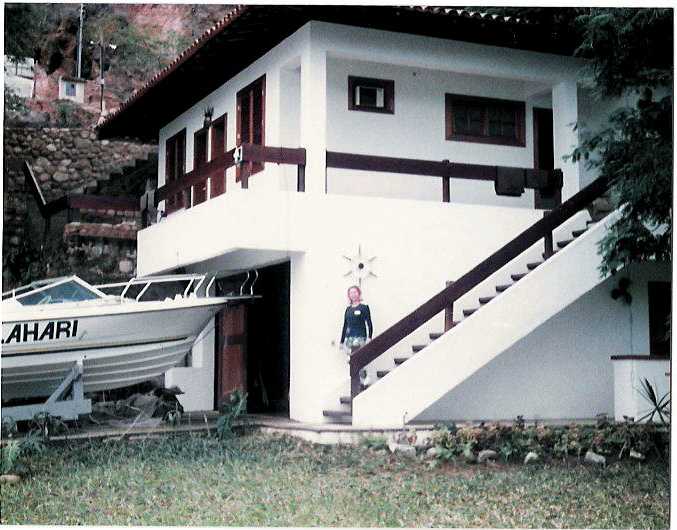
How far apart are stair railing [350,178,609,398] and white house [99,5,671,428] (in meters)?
0.02

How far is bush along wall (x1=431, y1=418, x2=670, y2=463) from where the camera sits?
10789mm

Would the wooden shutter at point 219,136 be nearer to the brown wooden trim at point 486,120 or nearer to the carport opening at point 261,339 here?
the carport opening at point 261,339

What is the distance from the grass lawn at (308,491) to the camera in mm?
9711

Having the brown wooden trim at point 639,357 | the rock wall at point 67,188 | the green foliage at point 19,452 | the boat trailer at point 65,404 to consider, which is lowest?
the green foliage at point 19,452

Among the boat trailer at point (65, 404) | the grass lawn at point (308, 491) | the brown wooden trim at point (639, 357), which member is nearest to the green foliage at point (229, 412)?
the grass lawn at point (308, 491)

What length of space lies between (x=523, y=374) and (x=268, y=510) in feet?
11.8

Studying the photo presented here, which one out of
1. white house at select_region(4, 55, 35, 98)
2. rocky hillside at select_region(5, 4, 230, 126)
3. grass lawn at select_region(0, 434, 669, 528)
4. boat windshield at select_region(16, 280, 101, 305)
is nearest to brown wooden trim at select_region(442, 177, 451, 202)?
rocky hillside at select_region(5, 4, 230, 126)

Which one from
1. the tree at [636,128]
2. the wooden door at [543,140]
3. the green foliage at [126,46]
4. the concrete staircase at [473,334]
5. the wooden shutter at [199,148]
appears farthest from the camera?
the wooden shutter at [199,148]

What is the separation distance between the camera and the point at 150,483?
10141mm

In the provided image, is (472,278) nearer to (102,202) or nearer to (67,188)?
(102,202)

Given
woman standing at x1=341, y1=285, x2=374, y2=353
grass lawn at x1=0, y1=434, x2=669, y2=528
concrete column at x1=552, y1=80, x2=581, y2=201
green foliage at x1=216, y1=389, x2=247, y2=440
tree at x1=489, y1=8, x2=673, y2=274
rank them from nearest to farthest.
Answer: grass lawn at x1=0, y1=434, x2=669, y2=528 < tree at x1=489, y1=8, x2=673, y2=274 < green foliage at x1=216, y1=389, x2=247, y2=440 < woman standing at x1=341, y1=285, x2=374, y2=353 < concrete column at x1=552, y1=80, x2=581, y2=201

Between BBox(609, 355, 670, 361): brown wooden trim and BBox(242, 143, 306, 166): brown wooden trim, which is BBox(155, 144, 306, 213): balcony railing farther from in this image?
BBox(609, 355, 670, 361): brown wooden trim

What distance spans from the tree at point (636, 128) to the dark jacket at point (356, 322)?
8.56ft

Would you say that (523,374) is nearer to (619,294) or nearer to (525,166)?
(619,294)
